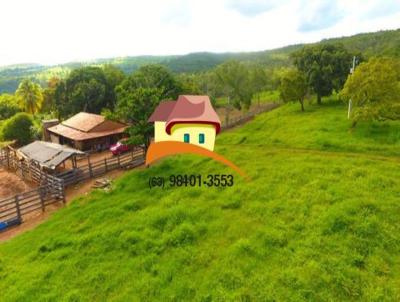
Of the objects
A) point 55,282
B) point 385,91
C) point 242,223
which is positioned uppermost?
point 385,91

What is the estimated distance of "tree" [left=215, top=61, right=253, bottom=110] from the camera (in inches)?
1620

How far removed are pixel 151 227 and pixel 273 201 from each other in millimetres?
6511

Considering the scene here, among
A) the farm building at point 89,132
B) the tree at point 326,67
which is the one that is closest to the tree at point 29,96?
the farm building at point 89,132

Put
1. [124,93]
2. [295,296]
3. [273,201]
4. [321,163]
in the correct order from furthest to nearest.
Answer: [124,93] < [321,163] < [273,201] < [295,296]

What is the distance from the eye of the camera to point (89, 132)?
104ft

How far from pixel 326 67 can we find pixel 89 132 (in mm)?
30412

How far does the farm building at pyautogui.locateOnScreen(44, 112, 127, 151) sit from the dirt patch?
285 inches

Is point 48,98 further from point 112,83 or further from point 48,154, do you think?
point 48,154

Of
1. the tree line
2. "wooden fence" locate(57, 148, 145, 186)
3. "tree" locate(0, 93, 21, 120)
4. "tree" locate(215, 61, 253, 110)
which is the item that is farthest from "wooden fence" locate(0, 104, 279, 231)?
"tree" locate(0, 93, 21, 120)

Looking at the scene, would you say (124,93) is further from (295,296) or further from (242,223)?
(295,296)

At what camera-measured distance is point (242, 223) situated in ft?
45.6

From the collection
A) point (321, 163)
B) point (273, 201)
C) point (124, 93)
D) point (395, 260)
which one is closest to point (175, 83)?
point (124, 93)

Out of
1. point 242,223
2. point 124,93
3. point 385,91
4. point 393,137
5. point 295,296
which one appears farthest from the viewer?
point 385,91

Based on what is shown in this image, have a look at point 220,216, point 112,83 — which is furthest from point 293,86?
point 112,83
